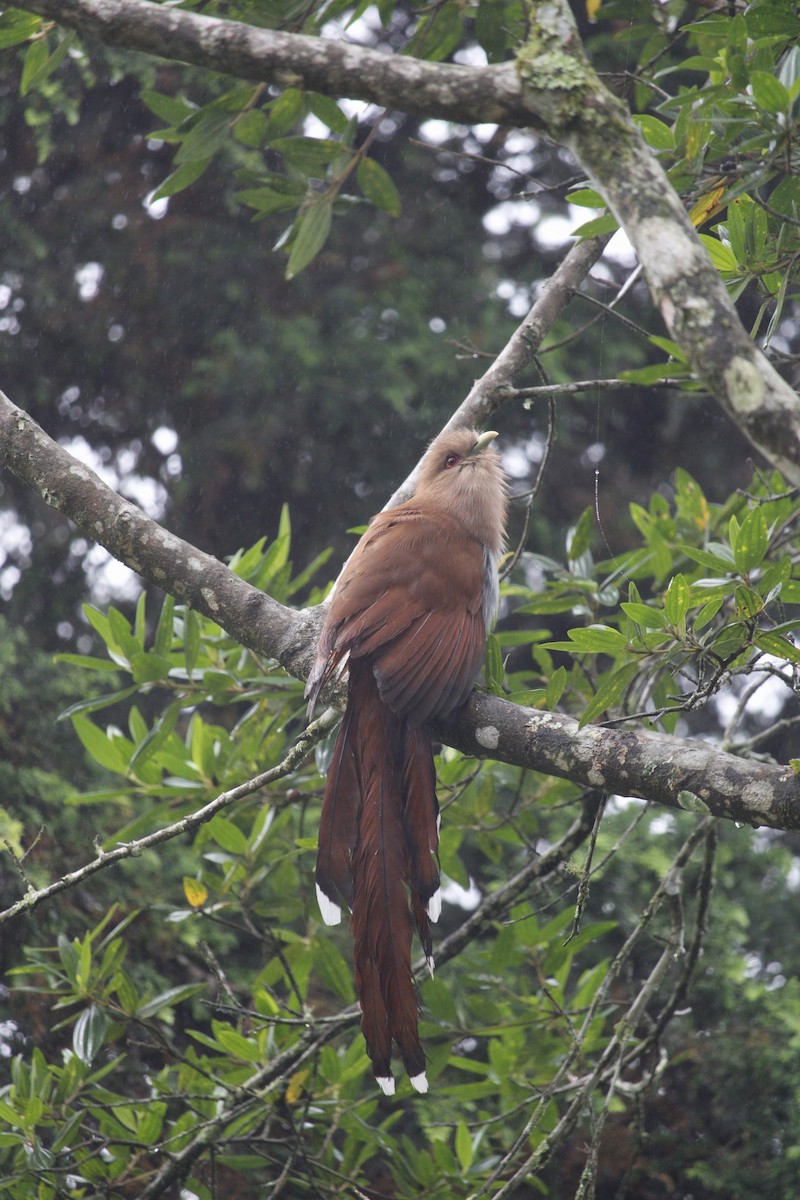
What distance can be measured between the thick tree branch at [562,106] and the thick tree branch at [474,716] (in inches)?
25.2

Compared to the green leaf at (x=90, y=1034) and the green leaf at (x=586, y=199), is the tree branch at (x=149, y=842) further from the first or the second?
the green leaf at (x=586, y=199)

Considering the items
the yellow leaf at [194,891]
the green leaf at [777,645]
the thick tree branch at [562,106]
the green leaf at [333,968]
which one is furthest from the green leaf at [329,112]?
the green leaf at [333,968]

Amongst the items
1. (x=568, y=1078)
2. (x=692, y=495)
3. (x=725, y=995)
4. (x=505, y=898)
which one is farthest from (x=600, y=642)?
(x=725, y=995)

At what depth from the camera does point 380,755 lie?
2.50m

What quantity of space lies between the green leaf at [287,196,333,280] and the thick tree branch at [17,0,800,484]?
1.10 meters

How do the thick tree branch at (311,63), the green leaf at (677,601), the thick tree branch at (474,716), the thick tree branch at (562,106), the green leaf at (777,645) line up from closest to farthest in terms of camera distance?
the thick tree branch at (562,106)
the thick tree branch at (311,63)
the thick tree branch at (474,716)
the green leaf at (777,645)
the green leaf at (677,601)

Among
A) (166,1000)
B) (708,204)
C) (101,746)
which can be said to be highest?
(708,204)

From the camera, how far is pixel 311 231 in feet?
9.64

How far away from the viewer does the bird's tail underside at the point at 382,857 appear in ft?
7.33

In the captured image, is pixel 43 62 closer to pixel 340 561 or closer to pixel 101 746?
pixel 101 746

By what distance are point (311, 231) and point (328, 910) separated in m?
1.81

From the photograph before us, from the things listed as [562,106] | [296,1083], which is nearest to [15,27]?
[562,106]

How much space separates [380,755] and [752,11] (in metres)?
1.73

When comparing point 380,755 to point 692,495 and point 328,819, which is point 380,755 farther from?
point 692,495
